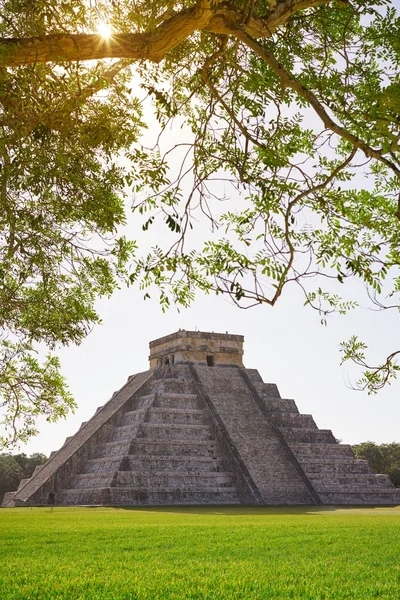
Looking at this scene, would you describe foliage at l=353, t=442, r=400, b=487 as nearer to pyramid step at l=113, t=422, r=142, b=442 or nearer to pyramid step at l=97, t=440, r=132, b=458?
pyramid step at l=113, t=422, r=142, b=442

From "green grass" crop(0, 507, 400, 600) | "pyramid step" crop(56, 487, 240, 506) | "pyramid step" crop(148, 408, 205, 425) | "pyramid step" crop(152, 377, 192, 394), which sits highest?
"pyramid step" crop(152, 377, 192, 394)

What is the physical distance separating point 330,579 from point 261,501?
20.7 meters

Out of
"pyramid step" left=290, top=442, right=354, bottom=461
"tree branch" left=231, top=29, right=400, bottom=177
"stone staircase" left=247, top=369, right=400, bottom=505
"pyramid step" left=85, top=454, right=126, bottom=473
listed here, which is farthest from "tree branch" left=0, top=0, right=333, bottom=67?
"pyramid step" left=290, top=442, right=354, bottom=461

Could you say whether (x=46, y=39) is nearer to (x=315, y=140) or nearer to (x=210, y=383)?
(x=315, y=140)

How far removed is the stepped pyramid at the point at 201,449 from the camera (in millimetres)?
27641

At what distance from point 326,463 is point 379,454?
16.5m

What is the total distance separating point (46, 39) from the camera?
5.42 meters

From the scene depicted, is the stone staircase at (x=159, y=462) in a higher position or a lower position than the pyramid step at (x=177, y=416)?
lower

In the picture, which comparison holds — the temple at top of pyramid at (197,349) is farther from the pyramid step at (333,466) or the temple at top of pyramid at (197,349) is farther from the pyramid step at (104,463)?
the pyramid step at (333,466)

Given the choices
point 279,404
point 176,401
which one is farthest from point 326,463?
point 176,401

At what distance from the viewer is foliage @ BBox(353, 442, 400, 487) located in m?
45.3

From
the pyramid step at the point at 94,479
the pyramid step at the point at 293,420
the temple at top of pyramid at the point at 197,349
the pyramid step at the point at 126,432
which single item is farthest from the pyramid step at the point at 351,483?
the temple at top of pyramid at the point at 197,349

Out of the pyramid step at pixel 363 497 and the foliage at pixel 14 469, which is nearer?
the pyramid step at pixel 363 497

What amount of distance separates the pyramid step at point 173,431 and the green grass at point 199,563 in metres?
15.4
